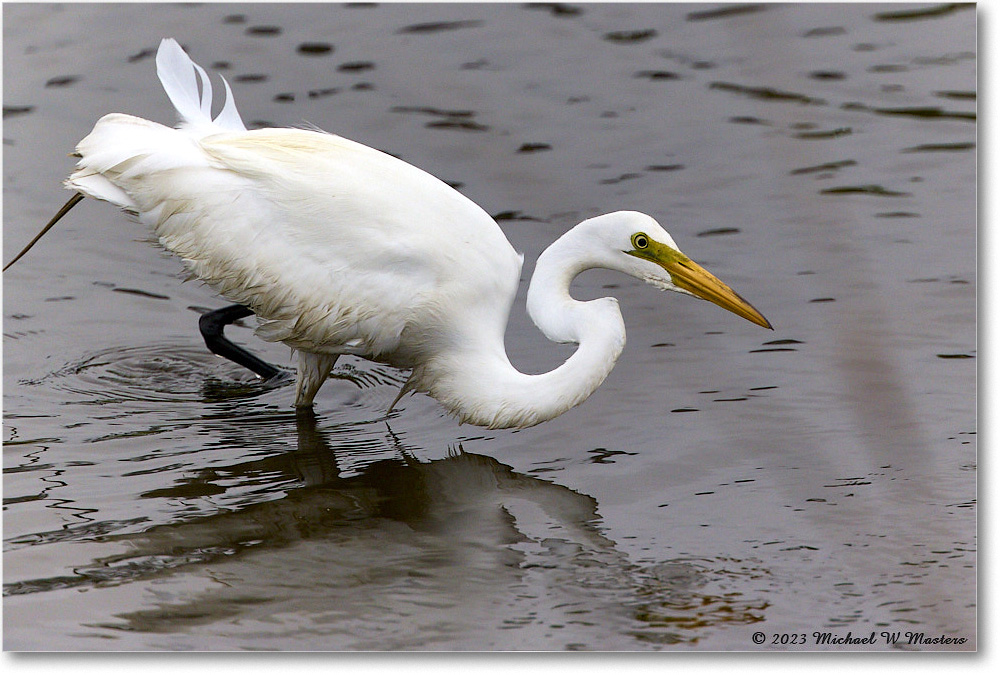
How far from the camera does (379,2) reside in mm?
7008

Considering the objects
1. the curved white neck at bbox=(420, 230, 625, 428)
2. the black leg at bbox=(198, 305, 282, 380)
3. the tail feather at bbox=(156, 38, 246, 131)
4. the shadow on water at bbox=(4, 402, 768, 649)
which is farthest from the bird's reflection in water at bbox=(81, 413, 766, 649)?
the tail feather at bbox=(156, 38, 246, 131)

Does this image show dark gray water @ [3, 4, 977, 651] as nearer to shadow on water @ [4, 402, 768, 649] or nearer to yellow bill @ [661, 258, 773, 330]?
shadow on water @ [4, 402, 768, 649]

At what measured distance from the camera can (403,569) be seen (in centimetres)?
351

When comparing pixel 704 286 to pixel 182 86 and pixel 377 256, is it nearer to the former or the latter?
pixel 377 256

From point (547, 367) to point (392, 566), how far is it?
60.6 inches

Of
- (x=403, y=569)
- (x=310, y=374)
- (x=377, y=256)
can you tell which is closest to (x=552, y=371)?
(x=377, y=256)

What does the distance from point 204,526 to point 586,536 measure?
4.00 ft

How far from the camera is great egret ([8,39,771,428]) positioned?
3.85 meters

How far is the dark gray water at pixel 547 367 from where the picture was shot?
3250 mm

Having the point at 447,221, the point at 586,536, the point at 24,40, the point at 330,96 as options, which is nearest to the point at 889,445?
the point at 586,536

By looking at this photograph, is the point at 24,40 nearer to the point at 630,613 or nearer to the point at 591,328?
the point at 591,328

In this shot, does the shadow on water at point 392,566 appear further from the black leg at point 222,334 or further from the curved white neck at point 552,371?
the black leg at point 222,334

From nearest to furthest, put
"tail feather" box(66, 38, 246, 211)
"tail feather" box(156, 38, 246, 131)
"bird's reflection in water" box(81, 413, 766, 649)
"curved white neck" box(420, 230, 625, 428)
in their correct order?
"bird's reflection in water" box(81, 413, 766, 649) < "curved white neck" box(420, 230, 625, 428) < "tail feather" box(66, 38, 246, 211) < "tail feather" box(156, 38, 246, 131)

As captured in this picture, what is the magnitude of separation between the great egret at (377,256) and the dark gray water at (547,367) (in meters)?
0.37
